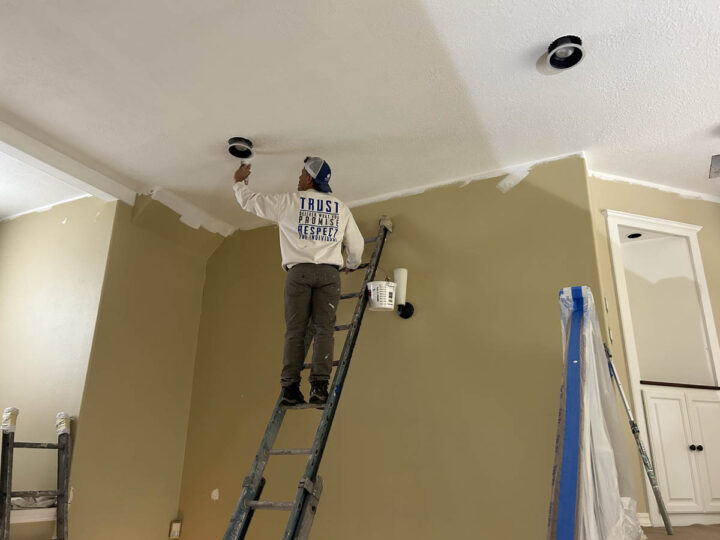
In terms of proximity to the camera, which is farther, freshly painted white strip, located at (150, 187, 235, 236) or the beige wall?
freshly painted white strip, located at (150, 187, 235, 236)

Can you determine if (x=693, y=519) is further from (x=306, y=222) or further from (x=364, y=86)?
(x=364, y=86)

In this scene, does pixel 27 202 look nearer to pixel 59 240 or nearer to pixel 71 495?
pixel 59 240

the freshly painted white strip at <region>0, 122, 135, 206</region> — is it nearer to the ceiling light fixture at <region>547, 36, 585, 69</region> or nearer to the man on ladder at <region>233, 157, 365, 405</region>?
the man on ladder at <region>233, 157, 365, 405</region>

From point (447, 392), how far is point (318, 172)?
56.6 inches

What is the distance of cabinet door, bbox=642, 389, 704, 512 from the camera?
2.99 m

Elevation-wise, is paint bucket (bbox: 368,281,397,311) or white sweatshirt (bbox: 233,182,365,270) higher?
white sweatshirt (bbox: 233,182,365,270)

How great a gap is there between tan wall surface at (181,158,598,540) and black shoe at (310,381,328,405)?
83cm

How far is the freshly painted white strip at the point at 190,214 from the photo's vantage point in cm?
377

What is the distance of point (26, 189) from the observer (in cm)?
391

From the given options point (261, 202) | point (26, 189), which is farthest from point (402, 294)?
point (26, 189)

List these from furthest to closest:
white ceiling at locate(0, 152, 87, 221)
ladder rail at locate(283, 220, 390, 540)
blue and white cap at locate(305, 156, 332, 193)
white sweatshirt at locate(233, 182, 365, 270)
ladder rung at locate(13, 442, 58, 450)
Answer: white ceiling at locate(0, 152, 87, 221), ladder rung at locate(13, 442, 58, 450), blue and white cap at locate(305, 156, 332, 193), white sweatshirt at locate(233, 182, 365, 270), ladder rail at locate(283, 220, 390, 540)

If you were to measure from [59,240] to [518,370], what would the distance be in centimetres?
331

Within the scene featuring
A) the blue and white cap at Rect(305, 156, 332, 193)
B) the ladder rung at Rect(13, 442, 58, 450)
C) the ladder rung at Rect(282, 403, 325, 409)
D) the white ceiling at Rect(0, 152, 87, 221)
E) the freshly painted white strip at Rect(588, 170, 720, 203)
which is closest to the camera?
the ladder rung at Rect(282, 403, 325, 409)

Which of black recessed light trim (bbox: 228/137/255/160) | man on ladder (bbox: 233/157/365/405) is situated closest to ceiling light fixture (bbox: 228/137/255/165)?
black recessed light trim (bbox: 228/137/255/160)
